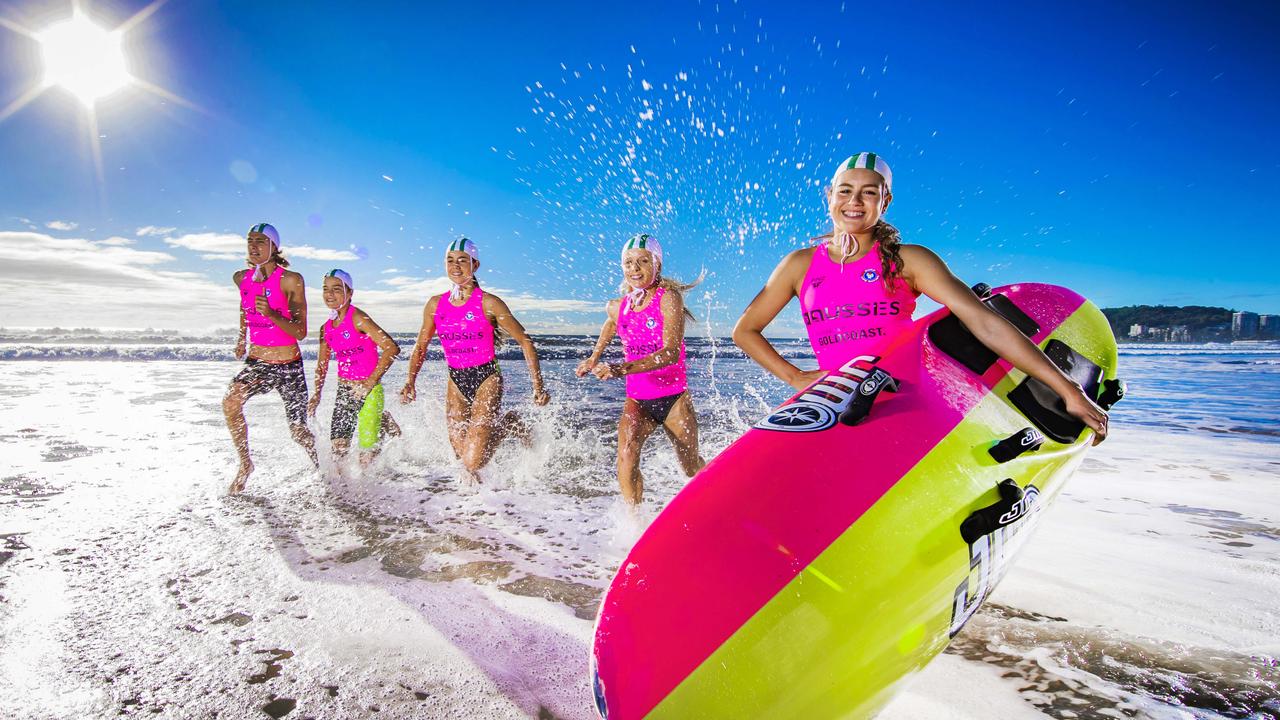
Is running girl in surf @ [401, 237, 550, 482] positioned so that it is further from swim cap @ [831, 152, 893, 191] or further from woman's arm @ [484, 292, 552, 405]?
swim cap @ [831, 152, 893, 191]

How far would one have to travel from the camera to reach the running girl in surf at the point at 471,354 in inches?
240

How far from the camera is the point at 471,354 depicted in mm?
6176

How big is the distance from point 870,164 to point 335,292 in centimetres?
647

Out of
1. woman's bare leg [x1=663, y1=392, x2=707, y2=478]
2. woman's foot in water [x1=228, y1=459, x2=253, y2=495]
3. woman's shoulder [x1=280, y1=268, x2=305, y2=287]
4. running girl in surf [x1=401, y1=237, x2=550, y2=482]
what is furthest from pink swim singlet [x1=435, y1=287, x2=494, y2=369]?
woman's bare leg [x1=663, y1=392, x2=707, y2=478]

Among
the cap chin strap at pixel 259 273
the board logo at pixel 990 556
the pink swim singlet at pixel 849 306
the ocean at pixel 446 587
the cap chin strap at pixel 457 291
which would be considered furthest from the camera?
the cap chin strap at pixel 259 273

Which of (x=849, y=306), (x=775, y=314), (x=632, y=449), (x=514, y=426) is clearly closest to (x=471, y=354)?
(x=514, y=426)

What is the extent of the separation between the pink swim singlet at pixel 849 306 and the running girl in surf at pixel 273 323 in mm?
5487

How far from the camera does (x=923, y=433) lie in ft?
7.06

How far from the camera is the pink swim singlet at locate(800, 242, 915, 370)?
9.47 feet

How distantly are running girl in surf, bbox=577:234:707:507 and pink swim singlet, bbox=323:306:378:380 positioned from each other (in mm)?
3459

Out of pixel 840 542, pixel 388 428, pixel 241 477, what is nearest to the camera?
pixel 840 542

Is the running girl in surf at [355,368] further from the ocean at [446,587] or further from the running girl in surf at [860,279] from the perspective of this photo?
the running girl in surf at [860,279]

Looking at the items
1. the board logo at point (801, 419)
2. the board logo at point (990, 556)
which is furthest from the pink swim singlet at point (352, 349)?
the board logo at point (990, 556)

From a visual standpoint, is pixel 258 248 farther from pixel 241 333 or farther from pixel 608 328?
pixel 608 328
